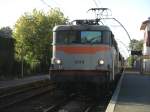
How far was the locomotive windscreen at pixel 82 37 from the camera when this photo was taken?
767 inches

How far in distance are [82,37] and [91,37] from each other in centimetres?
37

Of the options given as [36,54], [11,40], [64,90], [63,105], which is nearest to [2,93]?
[64,90]

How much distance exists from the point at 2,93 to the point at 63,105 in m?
4.60

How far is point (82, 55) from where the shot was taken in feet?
63.9

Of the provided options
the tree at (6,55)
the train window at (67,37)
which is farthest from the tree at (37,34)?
the train window at (67,37)

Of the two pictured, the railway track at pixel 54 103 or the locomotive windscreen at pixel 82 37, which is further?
the locomotive windscreen at pixel 82 37


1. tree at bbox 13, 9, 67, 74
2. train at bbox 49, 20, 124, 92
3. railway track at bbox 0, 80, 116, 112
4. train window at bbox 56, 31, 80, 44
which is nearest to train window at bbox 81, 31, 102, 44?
train at bbox 49, 20, 124, 92

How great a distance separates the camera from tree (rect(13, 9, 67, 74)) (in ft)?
181

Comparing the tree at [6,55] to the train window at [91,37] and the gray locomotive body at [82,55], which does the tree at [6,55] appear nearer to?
the gray locomotive body at [82,55]

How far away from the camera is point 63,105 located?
59.3 ft

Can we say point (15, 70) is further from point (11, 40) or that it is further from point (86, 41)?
point (86, 41)

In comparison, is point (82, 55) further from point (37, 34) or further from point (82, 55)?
point (37, 34)

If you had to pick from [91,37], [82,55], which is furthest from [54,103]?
[91,37]

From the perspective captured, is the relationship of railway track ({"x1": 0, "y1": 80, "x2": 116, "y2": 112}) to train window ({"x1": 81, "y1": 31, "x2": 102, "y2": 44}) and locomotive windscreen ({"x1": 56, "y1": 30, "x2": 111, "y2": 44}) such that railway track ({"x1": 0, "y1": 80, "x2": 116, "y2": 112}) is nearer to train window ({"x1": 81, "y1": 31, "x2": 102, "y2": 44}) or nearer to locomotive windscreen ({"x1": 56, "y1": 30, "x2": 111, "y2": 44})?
locomotive windscreen ({"x1": 56, "y1": 30, "x2": 111, "y2": 44})
